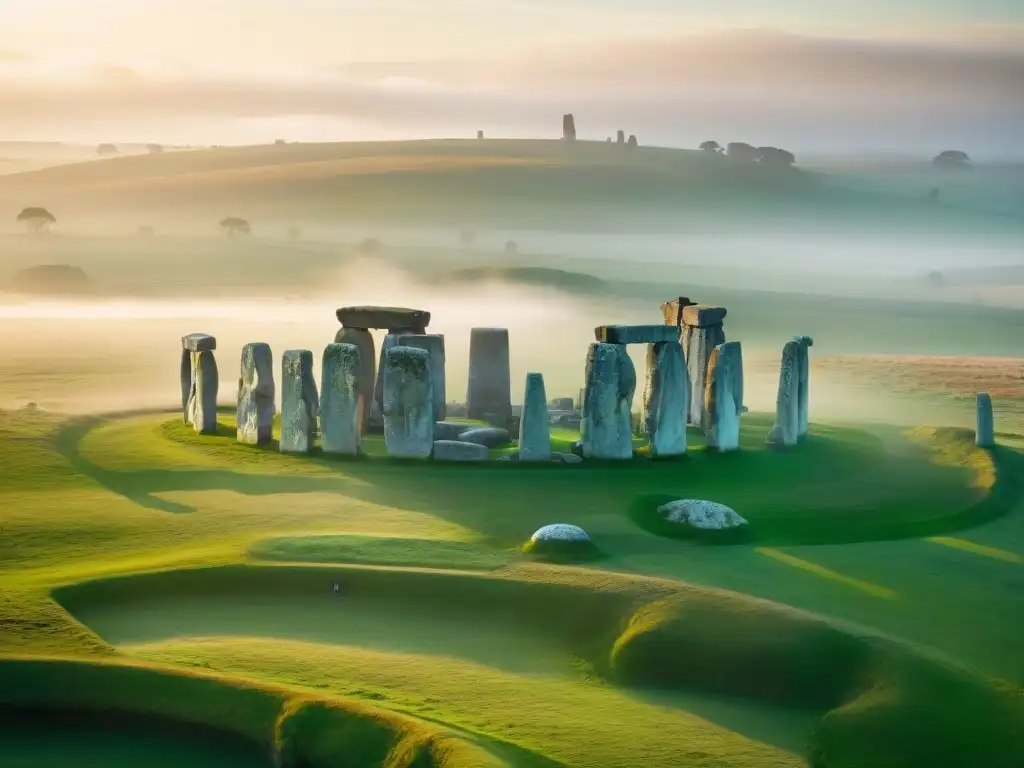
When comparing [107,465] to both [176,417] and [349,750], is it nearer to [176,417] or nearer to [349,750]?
[176,417]

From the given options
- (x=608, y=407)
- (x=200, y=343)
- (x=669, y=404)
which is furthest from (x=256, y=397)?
(x=669, y=404)

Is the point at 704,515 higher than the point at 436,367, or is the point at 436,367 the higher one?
the point at 436,367

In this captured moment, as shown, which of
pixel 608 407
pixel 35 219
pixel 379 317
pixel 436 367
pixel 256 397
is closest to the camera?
pixel 608 407

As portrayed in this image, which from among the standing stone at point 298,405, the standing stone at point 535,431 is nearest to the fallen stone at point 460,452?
the standing stone at point 535,431

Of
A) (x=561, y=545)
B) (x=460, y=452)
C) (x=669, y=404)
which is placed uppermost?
(x=669, y=404)

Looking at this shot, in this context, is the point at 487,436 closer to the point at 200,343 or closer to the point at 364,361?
the point at 364,361

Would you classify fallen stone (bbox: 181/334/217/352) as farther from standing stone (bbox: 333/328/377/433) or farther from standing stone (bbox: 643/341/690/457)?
standing stone (bbox: 643/341/690/457)
